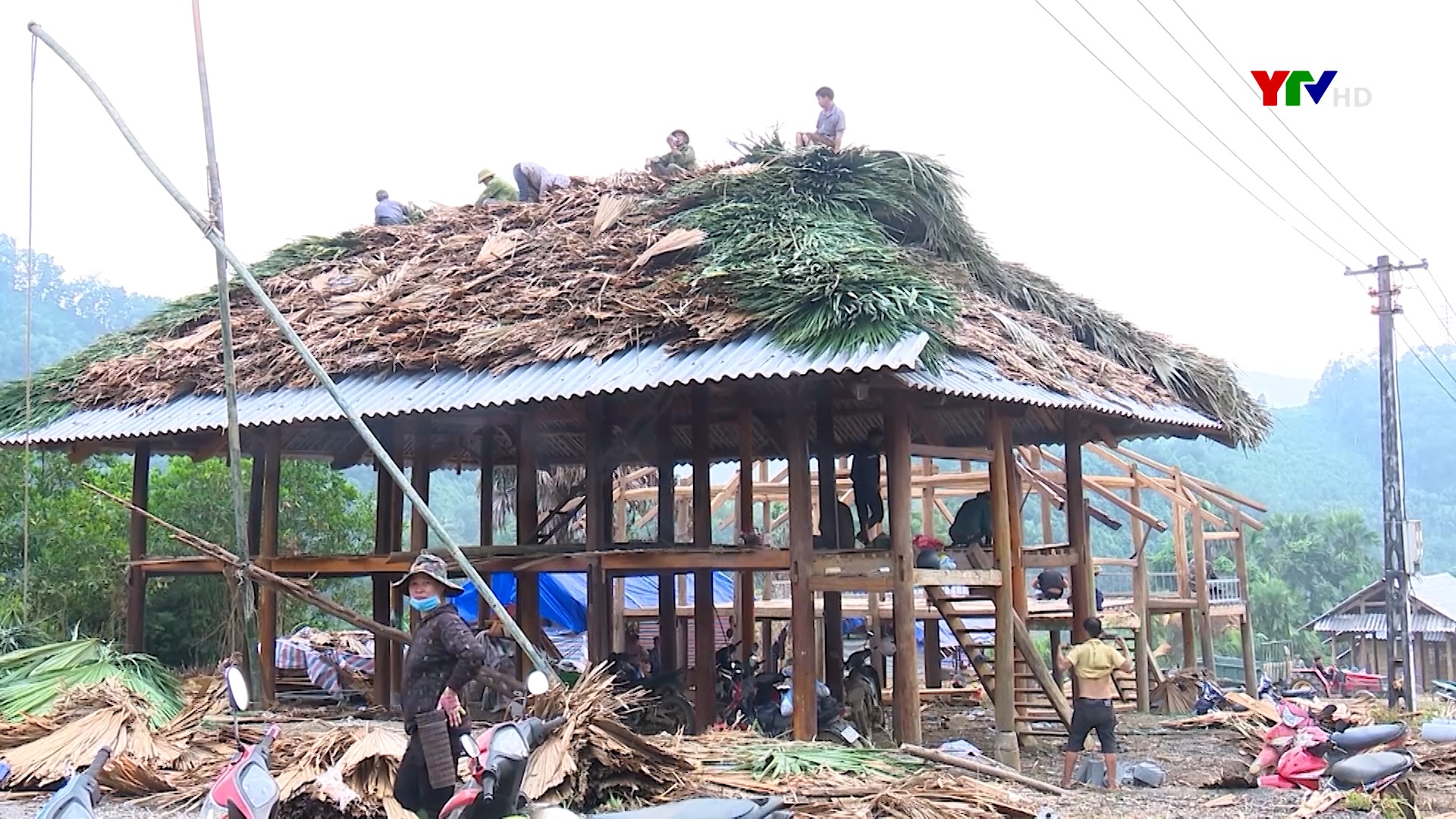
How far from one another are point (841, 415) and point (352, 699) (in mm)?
5968

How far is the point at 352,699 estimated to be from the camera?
46.6ft

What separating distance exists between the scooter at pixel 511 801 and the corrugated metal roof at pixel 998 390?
3698 millimetres

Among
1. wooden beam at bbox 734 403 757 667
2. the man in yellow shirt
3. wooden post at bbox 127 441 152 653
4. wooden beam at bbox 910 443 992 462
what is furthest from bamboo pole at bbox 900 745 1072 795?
→ wooden post at bbox 127 441 152 653

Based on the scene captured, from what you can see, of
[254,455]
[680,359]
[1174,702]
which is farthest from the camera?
[1174,702]

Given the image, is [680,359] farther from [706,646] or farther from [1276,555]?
[1276,555]

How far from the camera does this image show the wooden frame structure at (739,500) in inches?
390

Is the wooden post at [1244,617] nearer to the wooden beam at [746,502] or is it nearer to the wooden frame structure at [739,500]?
the wooden frame structure at [739,500]

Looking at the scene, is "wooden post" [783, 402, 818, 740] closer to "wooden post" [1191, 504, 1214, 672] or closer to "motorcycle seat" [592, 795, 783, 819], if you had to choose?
"motorcycle seat" [592, 795, 783, 819]

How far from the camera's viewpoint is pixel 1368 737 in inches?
347

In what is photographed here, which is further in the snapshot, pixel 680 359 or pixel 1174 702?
pixel 1174 702

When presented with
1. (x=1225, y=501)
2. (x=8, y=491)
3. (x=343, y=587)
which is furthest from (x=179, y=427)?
(x=1225, y=501)

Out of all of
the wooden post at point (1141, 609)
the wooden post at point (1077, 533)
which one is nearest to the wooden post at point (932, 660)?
the wooden post at point (1141, 609)

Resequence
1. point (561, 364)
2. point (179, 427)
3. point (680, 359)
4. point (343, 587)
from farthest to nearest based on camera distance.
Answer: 1. point (343, 587)
2. point (179, 427)
3. point (561, 364)
4. point (680, 359)

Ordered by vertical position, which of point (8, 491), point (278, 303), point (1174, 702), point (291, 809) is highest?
point (278, 303)
